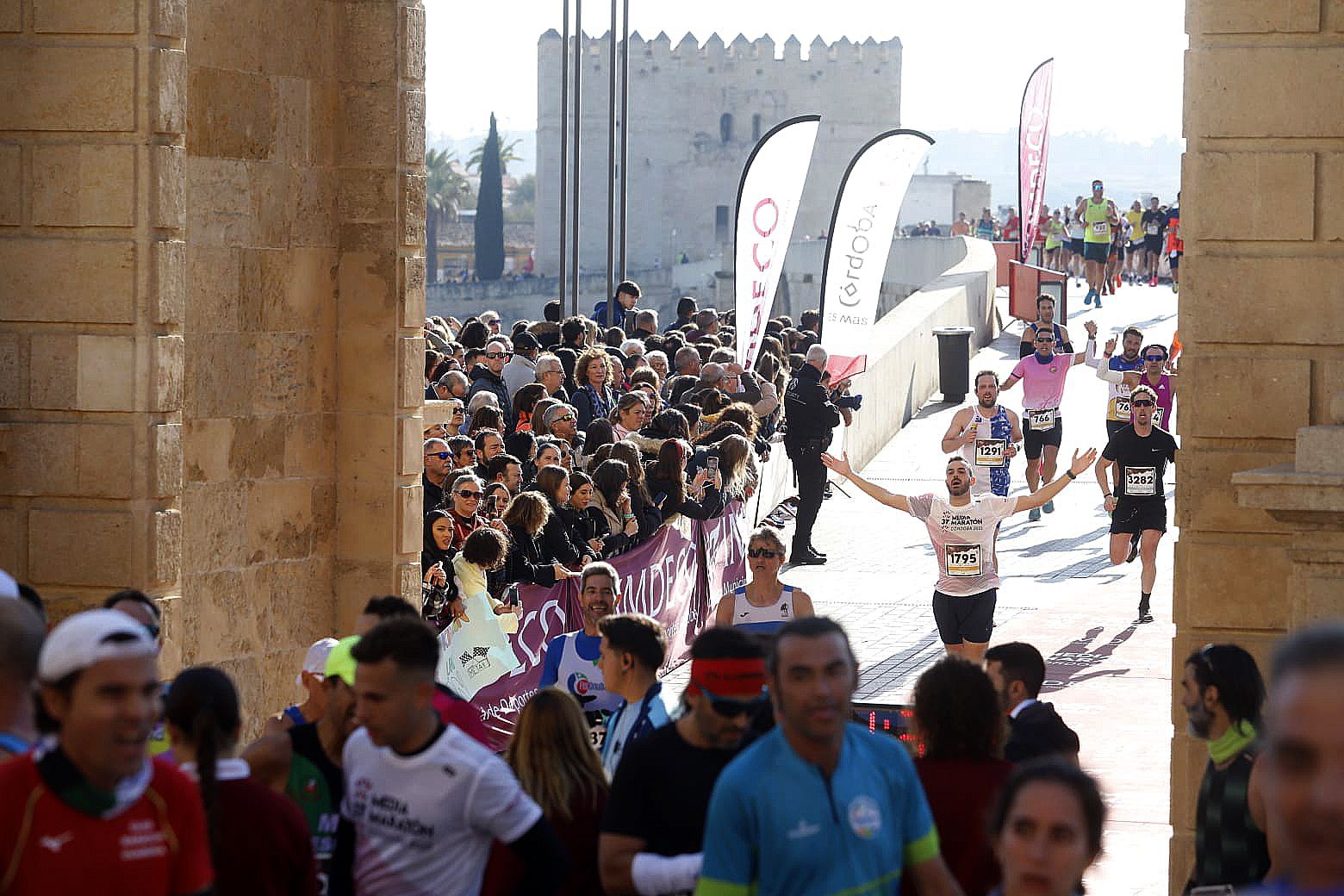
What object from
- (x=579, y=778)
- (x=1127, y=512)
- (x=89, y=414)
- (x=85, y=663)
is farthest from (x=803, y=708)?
(x=1127, y=512)

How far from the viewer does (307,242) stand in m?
10.2

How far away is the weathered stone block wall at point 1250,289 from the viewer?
776 cm

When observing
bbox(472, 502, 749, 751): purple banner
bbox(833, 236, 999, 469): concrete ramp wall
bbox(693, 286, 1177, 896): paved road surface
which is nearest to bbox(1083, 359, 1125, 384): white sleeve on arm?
bbox(693, 286, 1177, 896): paved road surface

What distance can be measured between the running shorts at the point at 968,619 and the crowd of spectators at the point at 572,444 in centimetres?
219

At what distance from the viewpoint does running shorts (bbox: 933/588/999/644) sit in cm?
1178

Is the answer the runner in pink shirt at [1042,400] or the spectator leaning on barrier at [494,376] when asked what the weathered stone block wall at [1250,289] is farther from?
the runner in pink shirt at [1042,400]

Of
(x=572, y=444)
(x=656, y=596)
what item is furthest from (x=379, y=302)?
(x=656, y=596)

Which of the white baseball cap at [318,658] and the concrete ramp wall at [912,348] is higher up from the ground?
the concrete ramp wall at [912,348]

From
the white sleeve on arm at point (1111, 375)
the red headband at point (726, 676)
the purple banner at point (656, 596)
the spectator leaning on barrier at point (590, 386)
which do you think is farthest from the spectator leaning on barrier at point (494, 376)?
the red headband at point (726, 676)

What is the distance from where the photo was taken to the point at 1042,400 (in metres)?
20.0

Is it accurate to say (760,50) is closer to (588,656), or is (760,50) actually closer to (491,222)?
(491,222)

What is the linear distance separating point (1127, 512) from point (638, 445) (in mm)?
4136

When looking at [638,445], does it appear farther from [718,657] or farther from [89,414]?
[718,657]

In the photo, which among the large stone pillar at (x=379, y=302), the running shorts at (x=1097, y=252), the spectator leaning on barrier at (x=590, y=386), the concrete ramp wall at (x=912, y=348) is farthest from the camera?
the running shorts at (x=1097, y=252)
